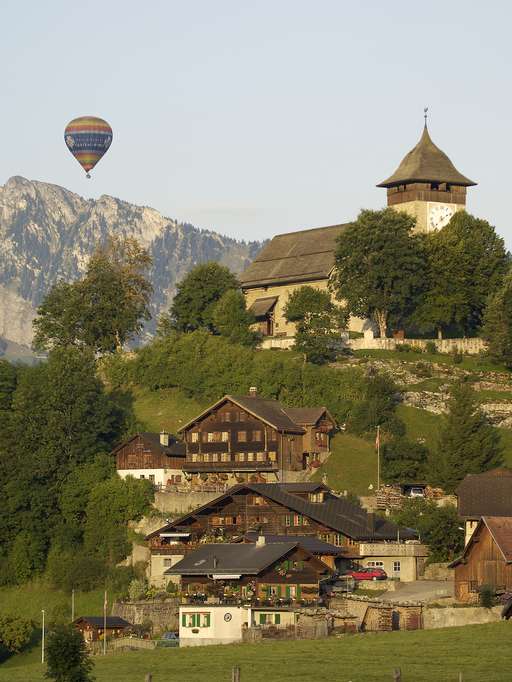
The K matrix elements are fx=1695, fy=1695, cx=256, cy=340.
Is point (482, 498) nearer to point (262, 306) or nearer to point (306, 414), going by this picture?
point (306, 414)

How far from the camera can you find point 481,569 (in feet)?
272

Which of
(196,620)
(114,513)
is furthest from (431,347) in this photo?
(196,620)

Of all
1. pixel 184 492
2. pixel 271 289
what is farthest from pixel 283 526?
pixel 271 289

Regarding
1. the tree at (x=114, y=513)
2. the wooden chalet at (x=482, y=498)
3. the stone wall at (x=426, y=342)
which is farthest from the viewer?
the stone wall at (x=426, y=342)

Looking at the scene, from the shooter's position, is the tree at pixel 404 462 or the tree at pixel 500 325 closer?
the tree at pixel 404 462

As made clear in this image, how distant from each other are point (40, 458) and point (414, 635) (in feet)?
126

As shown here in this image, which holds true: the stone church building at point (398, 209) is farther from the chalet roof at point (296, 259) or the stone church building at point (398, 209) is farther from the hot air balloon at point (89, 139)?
the hot air balloon at point (89, 139)

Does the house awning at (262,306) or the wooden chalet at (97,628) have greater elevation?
the house awning at (262,306)

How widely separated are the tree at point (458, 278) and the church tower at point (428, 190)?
229 inches

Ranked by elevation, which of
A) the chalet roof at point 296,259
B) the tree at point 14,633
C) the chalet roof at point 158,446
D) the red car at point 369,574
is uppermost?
the chalet roof at point 296,259

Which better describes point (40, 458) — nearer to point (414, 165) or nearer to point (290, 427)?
point (290, 427)

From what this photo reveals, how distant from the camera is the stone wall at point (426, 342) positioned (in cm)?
12475

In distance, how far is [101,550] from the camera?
99.4 metres

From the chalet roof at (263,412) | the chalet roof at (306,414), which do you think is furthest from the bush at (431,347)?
the chalet roof at (263,412)
